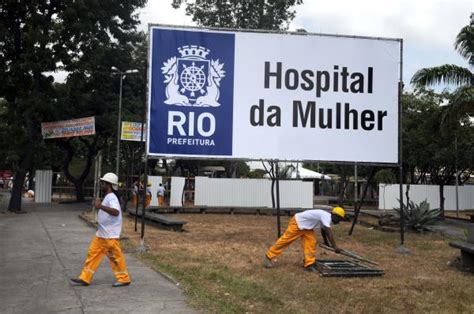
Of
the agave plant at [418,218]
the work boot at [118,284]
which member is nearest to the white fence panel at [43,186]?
the agave plant at [418,218]

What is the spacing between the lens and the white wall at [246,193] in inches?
1160

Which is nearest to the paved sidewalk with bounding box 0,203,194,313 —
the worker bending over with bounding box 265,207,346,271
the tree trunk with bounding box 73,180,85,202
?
the worker bending over with bounding box 265,207,346,271

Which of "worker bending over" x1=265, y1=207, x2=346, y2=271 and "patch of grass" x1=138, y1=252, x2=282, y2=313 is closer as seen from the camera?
"patch of grass" x1=138, y1=252, x2=282, y2=313

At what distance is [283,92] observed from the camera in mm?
13969

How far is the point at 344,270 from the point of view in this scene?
9.52 metres

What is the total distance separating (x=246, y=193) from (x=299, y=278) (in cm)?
2063

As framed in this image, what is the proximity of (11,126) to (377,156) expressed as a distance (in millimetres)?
19556

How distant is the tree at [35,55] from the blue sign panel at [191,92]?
14.1m

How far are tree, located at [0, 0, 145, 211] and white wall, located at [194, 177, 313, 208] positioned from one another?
26.6 feet

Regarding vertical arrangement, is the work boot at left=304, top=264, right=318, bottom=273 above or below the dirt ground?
above

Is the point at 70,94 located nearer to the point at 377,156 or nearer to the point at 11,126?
the point at 11,126

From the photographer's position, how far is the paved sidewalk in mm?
7102

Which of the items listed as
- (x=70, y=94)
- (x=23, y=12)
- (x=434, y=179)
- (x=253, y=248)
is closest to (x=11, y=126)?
(x=70, y=94)

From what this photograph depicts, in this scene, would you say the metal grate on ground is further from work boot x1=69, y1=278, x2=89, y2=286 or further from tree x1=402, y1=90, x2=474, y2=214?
tree x1=402, y1=90, x2=474, y2=214
